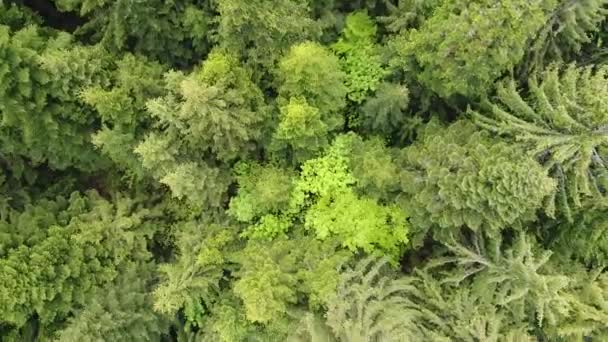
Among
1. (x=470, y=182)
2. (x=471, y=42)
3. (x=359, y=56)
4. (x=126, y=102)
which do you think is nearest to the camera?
(x=471, y=42)

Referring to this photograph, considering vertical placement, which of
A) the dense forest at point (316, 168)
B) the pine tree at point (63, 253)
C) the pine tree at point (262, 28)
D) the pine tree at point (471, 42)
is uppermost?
the pine tree at point (471, 42)

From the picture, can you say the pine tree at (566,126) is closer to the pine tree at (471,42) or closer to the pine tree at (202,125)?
the pine tree at (471,42)

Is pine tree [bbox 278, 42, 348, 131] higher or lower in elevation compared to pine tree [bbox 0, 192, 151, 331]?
higher

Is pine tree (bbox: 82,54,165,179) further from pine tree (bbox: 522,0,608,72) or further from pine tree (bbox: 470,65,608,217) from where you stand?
pine tree (bbox: 522,0,608,72)

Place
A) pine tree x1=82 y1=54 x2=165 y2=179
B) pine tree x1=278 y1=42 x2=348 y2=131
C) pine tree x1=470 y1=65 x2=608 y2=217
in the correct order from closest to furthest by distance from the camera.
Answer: pine tree x1=470 y1=65 x2=608 y2=217 < pine tree x1=278 y1=42 x2=348 y2=131 < pine tree x1=82 y1=54 x2=165 y2=179

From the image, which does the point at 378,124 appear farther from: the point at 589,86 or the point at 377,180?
the point at 589,86

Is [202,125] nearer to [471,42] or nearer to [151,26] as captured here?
[151,26]

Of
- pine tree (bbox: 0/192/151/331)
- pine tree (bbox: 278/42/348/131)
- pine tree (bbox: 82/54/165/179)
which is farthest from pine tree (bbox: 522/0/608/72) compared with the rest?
pine tree (bbox: 0/192/151/331)

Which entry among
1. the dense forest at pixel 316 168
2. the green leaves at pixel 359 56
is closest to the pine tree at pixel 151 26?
the dense forest at pixel 316 168

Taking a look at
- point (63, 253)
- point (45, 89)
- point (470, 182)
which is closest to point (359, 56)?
point (470, 182)

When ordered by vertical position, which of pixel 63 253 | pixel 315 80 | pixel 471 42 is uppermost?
pixel 471 42
